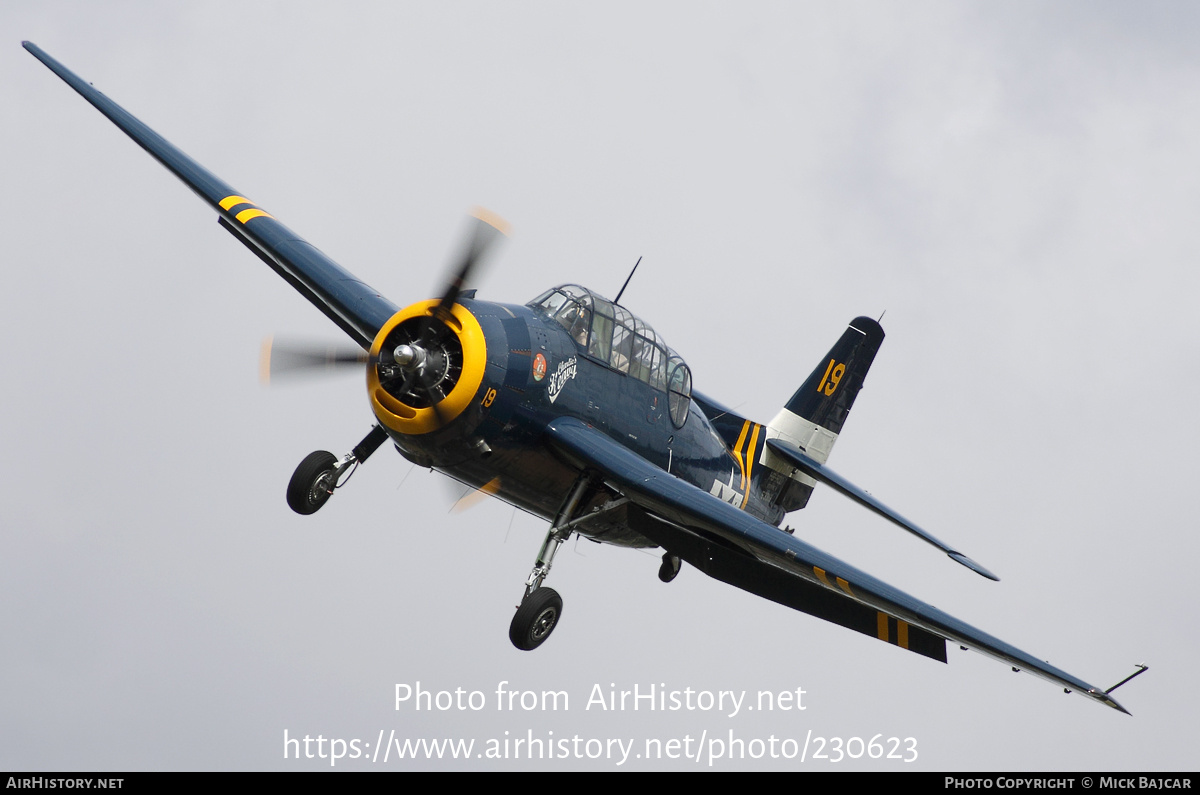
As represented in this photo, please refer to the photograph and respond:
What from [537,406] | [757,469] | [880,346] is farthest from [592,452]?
[880,346]

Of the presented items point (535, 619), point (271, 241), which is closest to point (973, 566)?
point (535, 619)

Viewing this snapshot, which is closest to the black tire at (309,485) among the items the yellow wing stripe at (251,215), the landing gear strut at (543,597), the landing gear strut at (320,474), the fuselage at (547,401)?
the landing gear strut at (320,474)

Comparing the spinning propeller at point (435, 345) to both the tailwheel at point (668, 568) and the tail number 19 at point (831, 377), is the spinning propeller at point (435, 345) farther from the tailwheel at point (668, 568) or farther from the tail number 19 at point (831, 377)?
the tail number 19 at point (831, 377)

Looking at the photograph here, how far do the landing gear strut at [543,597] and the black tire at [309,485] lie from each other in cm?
313

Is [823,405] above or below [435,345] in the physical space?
above

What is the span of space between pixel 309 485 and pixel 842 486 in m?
9.08

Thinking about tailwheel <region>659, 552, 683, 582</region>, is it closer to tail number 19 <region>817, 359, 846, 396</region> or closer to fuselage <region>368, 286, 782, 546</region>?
fuselage <region>368, 286, 782, 546</region>

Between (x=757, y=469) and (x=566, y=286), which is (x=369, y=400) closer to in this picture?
(x=566, y=286)

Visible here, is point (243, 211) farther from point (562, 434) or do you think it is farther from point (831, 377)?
point (831, 377)

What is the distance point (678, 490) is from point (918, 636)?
3649 millimetres

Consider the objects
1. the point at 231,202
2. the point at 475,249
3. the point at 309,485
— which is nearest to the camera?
the point at 475,249

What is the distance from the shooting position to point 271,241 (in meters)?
18.9

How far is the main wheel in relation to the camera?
1510 cm

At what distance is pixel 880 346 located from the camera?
23594mm
